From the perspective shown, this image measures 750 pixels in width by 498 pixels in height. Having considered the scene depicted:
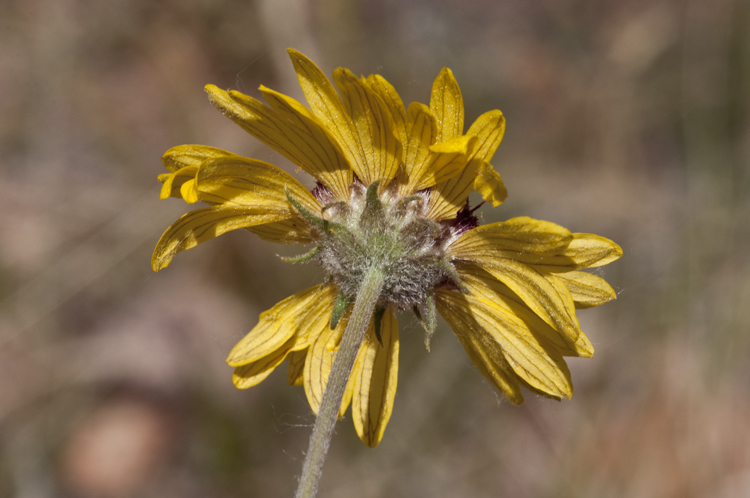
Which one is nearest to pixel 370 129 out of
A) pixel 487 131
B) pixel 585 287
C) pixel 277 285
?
pixel 487 131

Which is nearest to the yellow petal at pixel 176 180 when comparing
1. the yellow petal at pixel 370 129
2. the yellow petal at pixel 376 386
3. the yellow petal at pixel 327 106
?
the yellow petal at pixel 327 106

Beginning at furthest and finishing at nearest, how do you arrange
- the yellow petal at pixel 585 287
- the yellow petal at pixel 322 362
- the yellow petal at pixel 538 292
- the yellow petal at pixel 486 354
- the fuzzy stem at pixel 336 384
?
1. the yellow petal at pixel 322 362
2. the yellow petal at pixel 486 354
3. the yellow petal at pixel 585 287
4. the yellow petal at pixel 538 292
5. the fuzzy stem at pixel 336 384

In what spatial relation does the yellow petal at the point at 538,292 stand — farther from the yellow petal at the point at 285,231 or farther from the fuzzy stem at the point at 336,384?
the yellow petal at the point at 285,231

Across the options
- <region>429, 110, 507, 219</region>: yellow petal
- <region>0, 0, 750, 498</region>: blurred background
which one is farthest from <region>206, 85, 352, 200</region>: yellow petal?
<region>0, 0, 750, 498</region>: blurred background

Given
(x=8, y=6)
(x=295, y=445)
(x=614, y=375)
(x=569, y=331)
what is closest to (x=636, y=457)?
(x=614, y=375)

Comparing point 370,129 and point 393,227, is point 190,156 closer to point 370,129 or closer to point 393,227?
point 370,129

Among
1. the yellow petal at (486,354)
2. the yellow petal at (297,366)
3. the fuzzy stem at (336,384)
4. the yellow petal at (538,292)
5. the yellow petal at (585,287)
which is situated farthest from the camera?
the yellow petal at (297,366)

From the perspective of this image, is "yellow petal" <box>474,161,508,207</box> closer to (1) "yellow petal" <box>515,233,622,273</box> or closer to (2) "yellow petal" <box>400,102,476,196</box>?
(2) "yellow petal" <box>400,102,476,196</box>
